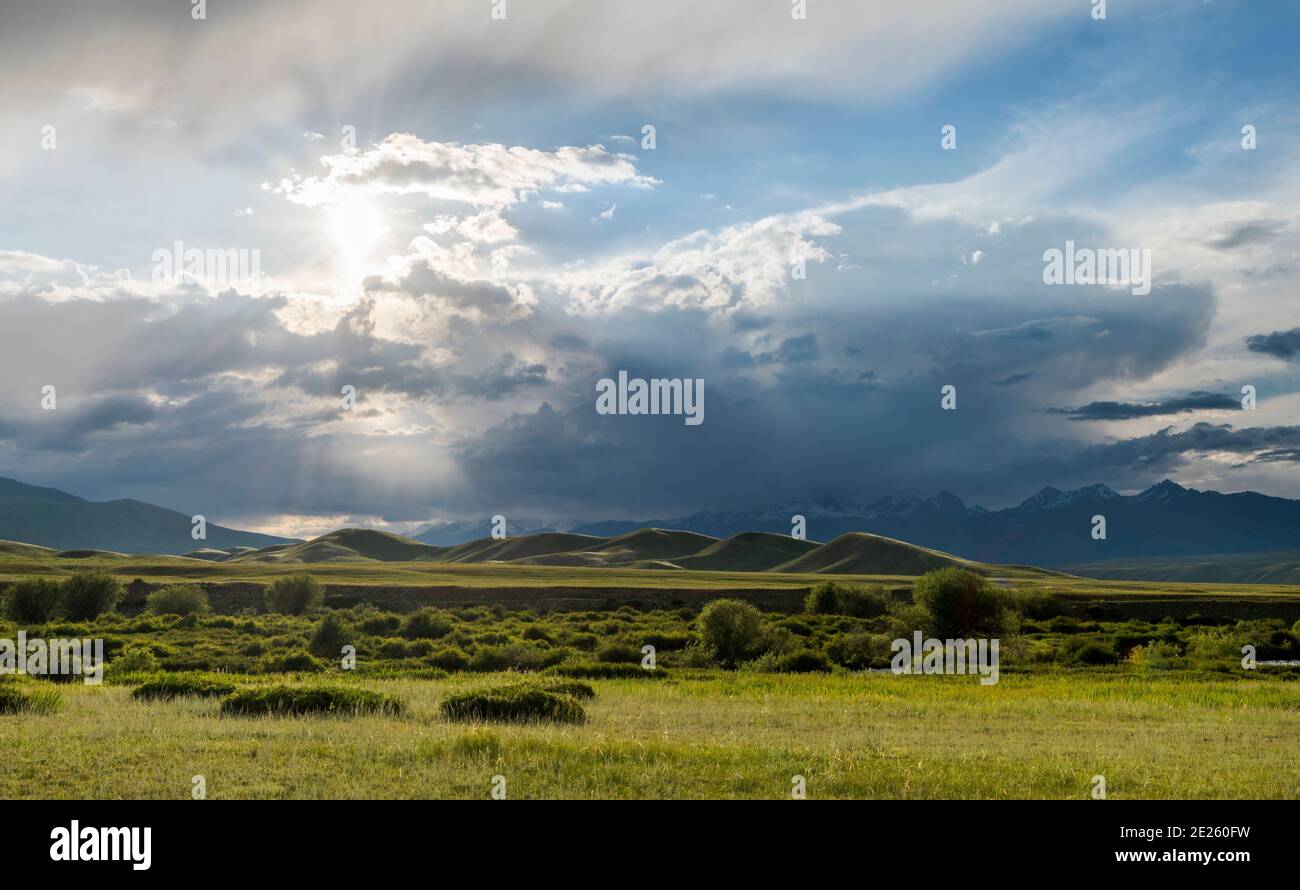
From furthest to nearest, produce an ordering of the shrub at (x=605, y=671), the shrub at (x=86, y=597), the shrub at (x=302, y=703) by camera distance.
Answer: the shrub at (x=86, y=597) < the shrub at (x=605, y=671) < the shrub at (x=302, y=703)

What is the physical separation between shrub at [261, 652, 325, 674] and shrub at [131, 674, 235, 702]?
1090cm

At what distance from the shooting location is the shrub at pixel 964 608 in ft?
203

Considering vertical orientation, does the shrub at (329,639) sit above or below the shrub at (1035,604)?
above

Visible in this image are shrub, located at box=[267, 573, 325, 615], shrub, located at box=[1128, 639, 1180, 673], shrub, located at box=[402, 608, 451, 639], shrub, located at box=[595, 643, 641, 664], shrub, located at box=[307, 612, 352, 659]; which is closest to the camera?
shrub, located at box=[1128, 639, 1180, 673]

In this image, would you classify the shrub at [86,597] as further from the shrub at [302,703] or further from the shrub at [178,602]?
the shrub at [302,703]

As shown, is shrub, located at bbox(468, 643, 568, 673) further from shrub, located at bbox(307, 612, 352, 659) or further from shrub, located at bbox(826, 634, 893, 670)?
shrub, located at bbox(826, 634, 893, 670)

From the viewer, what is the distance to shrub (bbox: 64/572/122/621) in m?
77.9

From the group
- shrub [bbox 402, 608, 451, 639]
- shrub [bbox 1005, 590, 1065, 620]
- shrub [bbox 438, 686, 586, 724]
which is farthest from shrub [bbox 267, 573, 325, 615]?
shrub [bbox 438, 686, 586, 724]

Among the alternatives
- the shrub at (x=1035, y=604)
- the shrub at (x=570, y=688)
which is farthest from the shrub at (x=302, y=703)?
the shrub at (x=1035, y=604)

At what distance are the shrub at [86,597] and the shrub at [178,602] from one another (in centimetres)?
425

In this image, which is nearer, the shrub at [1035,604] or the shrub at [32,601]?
the shrub at [32,601]

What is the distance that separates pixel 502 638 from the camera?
196 feet

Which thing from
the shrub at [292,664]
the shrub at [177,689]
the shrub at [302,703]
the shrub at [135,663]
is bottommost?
the shrub at [292,664]
